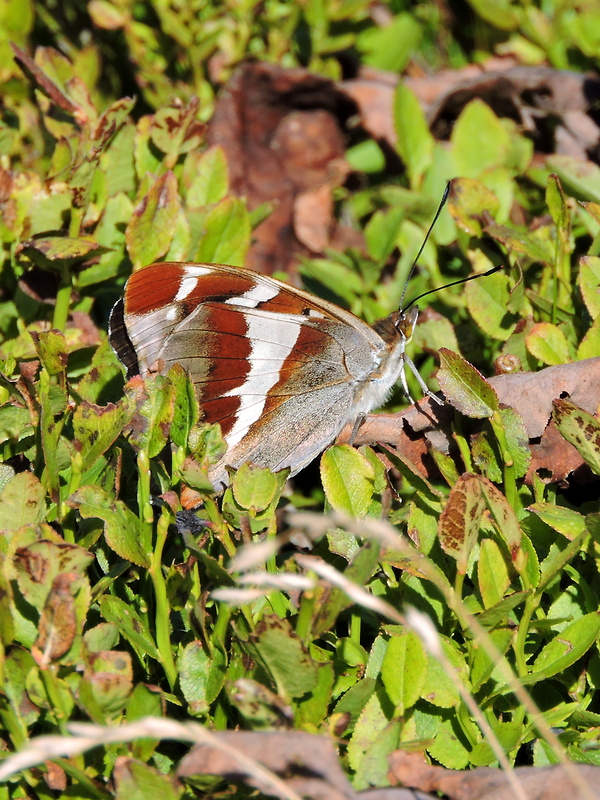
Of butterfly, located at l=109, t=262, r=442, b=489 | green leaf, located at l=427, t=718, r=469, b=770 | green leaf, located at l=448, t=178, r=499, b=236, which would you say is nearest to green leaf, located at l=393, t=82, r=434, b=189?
green leaf, located at l=448, t=178, r=499, b=236

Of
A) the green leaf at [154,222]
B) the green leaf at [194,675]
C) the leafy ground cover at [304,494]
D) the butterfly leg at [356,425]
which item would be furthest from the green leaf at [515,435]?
the green leaf at [154,222]

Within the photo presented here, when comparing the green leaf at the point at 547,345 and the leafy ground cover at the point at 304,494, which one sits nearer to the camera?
the leafy ground cover at the point at 304,494

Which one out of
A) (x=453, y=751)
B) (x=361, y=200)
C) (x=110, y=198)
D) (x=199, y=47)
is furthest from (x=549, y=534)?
(x=199, y=47)

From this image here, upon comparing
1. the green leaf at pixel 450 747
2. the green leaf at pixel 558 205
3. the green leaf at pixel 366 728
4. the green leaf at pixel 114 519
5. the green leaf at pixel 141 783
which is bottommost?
the green leaf at pixel 450 747

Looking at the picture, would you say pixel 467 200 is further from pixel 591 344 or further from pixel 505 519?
pixel 505 519

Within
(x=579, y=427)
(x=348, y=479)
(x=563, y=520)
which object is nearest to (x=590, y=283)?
(x=579, y=427)

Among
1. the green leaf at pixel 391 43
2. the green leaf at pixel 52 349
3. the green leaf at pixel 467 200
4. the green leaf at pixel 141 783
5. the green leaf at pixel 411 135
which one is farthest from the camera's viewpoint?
the green leaf at pixel 391 43

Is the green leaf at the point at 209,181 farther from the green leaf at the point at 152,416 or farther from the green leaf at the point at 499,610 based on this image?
the green leaf at the point at 499,610

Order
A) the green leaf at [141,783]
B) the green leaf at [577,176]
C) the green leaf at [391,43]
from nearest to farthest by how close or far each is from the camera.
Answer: the green leaf at [141,783] → the green leaf at [577,176] → the green leaf at [391,43]
